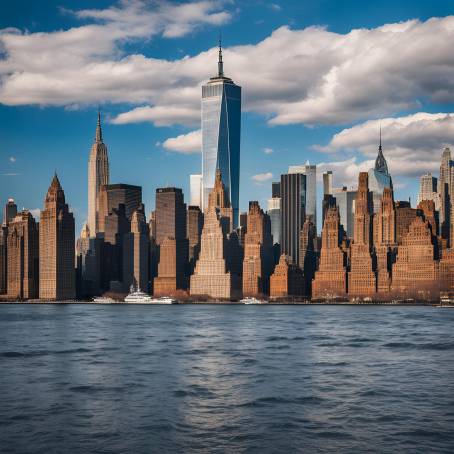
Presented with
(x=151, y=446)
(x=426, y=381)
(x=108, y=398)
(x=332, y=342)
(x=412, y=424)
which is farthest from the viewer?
(x=332, y=342)

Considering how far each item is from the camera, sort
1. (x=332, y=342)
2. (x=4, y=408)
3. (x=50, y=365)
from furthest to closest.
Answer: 1. (x=332, y=342)
2. (x=50, y=365)
3. (x=4, y=408)

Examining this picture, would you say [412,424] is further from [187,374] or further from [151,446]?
[187,374]

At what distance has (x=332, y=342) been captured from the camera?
116875 mm

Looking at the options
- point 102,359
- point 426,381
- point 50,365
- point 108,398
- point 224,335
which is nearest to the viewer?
point 108,398

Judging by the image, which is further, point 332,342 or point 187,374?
point 332,342

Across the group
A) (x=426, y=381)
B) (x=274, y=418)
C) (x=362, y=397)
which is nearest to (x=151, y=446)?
(x=274, y=418)

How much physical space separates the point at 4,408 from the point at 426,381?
3733 cm

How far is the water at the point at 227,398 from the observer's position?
49.8m

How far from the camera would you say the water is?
49844 millimetres

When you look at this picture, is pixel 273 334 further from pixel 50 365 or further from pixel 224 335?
pixel 50 365

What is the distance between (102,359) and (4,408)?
106 ft

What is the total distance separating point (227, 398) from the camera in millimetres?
63531

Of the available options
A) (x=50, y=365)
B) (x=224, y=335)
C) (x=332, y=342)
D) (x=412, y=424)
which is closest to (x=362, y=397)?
(x=412, y=424)

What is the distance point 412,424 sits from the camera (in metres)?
54.5
